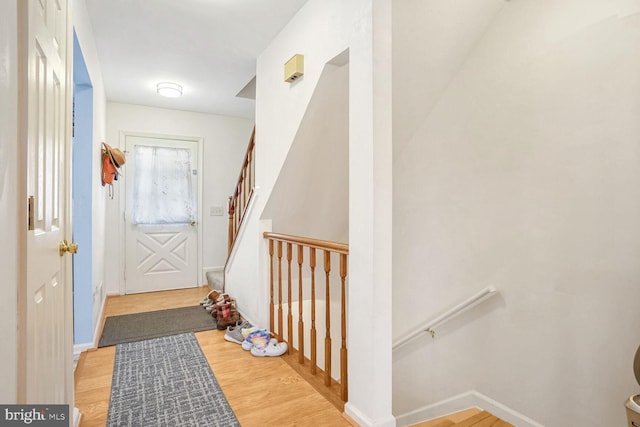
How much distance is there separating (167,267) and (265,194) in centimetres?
260

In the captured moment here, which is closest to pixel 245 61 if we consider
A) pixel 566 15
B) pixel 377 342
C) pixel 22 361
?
pixel 566 15

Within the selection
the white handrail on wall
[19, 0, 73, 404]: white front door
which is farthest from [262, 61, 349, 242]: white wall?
[19, 0, 73, 404]: white front door

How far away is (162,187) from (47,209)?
3.65 metres

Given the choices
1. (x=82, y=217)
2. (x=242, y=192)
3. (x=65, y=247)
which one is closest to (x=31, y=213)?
(x=65, y=247)

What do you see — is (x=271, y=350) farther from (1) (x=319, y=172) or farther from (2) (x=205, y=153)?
(2) (x=205, y=153)

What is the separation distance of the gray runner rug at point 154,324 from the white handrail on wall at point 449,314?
1.72m

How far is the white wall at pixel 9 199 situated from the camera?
0.70m

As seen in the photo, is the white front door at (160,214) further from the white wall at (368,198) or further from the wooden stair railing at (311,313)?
the white wall at (368,198)

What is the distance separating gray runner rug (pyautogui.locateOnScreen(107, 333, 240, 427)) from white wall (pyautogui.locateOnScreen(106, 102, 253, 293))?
7.02ft

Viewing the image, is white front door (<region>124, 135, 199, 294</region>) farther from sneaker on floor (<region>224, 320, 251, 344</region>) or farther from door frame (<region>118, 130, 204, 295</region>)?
sneaker on floor (<region>224, 320, 251, 344</region>)

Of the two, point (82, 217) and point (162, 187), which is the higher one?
point (162, 187)

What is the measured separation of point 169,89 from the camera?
12.1ft

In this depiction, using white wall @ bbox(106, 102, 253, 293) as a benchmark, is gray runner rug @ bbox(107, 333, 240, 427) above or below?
below

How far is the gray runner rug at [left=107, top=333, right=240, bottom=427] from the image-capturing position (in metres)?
1.73
